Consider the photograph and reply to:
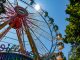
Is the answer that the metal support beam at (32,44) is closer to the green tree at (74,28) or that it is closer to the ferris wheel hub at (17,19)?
the ferris wheel hub at (17,19)

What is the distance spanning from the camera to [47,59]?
2769 cm

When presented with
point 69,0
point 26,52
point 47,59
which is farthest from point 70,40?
point 26,52

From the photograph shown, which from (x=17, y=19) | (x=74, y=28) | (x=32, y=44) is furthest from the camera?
(x=17, y=19)

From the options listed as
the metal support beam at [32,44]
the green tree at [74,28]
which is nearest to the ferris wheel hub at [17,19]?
the metal support beam at [32,44]

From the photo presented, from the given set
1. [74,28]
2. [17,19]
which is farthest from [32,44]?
[74,28]

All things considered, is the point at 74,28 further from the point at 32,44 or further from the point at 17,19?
the point at 17,19

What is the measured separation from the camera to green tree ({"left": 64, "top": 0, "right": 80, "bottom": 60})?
16.9m

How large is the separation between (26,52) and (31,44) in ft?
4.27

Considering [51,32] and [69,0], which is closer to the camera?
[69,0]

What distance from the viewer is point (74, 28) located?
A: 17516mm

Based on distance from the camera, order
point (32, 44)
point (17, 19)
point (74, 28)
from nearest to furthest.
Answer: point (74, 28)
point (32, 44)
point (17, 19)

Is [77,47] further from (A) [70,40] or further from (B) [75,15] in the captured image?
(B) [75,15]

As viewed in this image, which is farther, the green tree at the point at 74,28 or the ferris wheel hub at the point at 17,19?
the ferris wheel hub at the point at 17,19

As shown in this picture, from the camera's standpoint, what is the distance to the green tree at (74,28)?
1690cm
